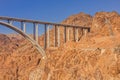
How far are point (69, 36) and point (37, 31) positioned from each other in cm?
1222

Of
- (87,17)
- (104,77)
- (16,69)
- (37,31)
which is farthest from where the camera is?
(87,17)

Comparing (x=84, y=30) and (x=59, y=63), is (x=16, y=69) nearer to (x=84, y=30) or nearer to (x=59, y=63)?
(x=84, y=30)

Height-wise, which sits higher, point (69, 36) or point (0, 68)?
point (69, 36)

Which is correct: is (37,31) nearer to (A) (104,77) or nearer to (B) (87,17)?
(A) (104,77)

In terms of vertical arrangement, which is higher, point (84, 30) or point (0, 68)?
point (84, 30)

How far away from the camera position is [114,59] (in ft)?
97.2

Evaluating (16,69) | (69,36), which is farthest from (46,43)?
(16,69)

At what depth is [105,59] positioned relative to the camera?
101 feet

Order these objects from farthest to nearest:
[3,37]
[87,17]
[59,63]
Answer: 1. [3,37]
2. [87,17]
3. [59,63]

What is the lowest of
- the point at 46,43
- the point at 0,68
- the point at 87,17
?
the point at 0,68

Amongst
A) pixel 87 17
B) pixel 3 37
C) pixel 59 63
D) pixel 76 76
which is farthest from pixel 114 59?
pixel 3 37

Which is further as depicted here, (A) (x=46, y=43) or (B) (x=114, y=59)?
A: (A) (x=46, y=43)

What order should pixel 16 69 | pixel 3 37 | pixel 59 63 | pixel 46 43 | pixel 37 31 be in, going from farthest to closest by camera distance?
pixel 3 37
pixel 16 69
pixel 46 43
pixel 37 31
pixel 59 63

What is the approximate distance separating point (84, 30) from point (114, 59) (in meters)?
41.5
